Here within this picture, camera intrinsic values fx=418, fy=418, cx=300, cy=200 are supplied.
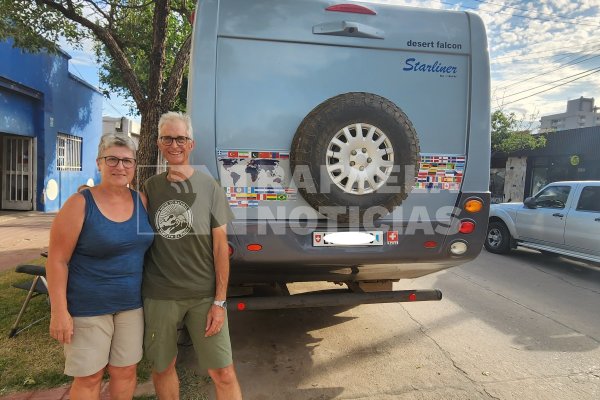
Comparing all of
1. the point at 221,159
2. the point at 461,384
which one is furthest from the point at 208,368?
the point at 461,384

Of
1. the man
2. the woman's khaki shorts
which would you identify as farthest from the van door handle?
the woman's khaki shorts

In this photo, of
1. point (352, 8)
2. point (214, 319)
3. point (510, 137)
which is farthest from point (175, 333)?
point (510, 137)

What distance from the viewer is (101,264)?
222 centimetres

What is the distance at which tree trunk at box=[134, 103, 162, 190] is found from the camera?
6719mm

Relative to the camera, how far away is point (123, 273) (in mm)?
2264

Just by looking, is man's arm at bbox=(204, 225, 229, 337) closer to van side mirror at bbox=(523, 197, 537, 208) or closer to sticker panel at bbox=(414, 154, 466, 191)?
sticker panel at bbox=(414, 154, 466, 191)

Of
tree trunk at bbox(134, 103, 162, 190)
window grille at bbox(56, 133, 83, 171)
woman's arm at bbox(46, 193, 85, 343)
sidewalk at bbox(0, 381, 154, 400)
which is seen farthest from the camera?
window grille at bbox(56, 133, 83, 171)

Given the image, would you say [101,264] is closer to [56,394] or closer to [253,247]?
[253,247]

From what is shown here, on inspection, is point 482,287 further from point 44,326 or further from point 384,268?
point 44,326

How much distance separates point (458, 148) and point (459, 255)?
894mm

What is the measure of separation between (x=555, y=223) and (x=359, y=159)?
21.4 ft

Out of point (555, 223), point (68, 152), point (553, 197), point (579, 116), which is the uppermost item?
point (579, 116)

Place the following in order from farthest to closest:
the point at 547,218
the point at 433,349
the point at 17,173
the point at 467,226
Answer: the point at 17,173 → the point at 547,218 → the point at 433,349 → the point at 467,226

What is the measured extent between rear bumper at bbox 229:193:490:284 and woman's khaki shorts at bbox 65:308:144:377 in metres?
0.92
